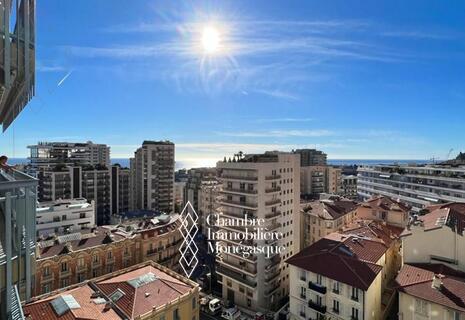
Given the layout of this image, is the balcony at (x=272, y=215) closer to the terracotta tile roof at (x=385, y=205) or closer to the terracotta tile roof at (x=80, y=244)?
the terracotta tile roof at (x=385, y=205)

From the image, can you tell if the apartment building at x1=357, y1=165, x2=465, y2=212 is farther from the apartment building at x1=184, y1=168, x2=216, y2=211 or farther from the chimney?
the apartment building at x1=184, y1=168, x2=216, y2=211

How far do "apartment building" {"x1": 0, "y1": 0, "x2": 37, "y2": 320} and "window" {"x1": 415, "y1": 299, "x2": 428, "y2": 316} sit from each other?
82.9 ft

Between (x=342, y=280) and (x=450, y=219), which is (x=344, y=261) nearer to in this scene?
(x=342, y=280)

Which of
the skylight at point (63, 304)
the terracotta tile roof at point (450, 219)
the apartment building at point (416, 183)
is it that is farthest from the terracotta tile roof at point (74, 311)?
the apartment building at point (416, 183)

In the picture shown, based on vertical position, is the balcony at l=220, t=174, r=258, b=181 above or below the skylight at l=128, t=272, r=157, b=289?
above

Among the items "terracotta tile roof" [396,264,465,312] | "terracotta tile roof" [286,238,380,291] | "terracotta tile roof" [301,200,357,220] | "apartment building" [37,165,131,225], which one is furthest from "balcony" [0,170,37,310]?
"apartment building" [37,165,131,225]

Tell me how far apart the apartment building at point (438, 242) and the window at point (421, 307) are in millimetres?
6576

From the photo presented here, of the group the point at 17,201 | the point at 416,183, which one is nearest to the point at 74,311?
the point at 17,201

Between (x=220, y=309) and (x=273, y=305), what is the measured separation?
721 centimetres

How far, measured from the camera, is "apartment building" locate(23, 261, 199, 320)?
20375mm

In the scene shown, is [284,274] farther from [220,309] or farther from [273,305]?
[220,309]

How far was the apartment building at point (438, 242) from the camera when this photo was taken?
2556 cm

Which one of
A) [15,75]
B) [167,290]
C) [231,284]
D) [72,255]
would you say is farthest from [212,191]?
[15,75]

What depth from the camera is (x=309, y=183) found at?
100 meters
